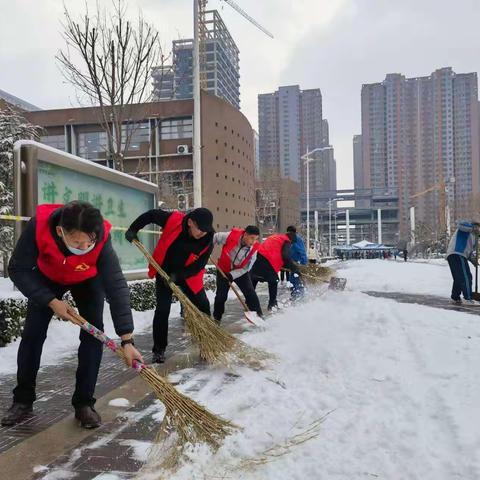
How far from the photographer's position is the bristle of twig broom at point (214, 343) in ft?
14.7

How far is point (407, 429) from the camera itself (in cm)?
288

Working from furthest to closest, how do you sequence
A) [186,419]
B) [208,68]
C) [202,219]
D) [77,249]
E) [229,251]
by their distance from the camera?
[208,68] → [229,251] → [202,219] → [77,249] → [186,419]

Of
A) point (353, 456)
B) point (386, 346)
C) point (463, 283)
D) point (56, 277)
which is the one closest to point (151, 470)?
point (353, 456)

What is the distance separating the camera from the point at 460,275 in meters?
8.84

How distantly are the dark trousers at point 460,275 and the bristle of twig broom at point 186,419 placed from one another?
7.05 metres

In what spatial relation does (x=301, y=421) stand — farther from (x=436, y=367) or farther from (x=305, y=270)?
(x=305, y=270)

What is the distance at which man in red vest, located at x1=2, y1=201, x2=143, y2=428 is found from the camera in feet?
9.00

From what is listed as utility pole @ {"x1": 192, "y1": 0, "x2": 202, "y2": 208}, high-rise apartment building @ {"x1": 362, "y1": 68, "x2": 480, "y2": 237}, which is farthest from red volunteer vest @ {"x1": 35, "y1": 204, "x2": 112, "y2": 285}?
high-rise apartment building @ {"x1": 362, "y1": 68, "x2": 480, "y2": 237}

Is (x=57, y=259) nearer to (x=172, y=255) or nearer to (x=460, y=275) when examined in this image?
(x=172, y=255)

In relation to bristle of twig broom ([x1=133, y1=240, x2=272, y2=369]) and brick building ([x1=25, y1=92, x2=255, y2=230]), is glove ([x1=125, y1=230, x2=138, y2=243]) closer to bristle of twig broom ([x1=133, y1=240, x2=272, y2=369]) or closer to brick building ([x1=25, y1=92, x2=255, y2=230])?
bristle of twig broom ([x1=133, y1=240, x2=272, y2=369])

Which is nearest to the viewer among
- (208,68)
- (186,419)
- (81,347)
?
(186,419)

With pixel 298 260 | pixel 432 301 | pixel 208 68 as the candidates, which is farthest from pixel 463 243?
pixel 208 68

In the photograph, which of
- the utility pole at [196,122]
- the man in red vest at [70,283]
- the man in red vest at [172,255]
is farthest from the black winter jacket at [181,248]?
the utility pole at [196,122]

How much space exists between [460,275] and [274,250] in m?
3.31
